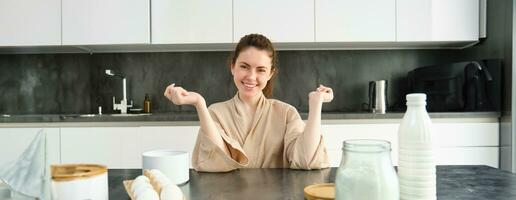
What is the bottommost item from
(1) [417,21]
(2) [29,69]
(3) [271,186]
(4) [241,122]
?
(3) [271,186]

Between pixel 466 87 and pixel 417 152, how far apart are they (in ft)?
6.91

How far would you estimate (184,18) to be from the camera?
2.67m

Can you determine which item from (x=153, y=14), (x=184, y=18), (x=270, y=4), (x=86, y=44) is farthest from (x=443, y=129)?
(x=86, y=44)

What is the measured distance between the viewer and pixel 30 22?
105 inches

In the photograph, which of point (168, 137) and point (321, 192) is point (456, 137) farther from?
point (321, 192)

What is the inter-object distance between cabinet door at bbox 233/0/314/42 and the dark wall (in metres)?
0.37

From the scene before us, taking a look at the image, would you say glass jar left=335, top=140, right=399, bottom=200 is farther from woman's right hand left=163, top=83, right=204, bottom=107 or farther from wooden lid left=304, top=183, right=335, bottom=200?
woman's right hand left=163, top=83, right=204, bottom=107

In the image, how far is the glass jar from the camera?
67 cm

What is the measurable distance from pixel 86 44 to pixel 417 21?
2241mm

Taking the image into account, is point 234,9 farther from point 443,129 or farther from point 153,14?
point 443,129

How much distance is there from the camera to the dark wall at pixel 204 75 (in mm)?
3025

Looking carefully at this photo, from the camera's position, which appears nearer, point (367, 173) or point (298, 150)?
point (367, 173)

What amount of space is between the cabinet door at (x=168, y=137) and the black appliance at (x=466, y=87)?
1605 millimetres

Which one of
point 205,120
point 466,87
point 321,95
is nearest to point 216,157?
point 205,120
